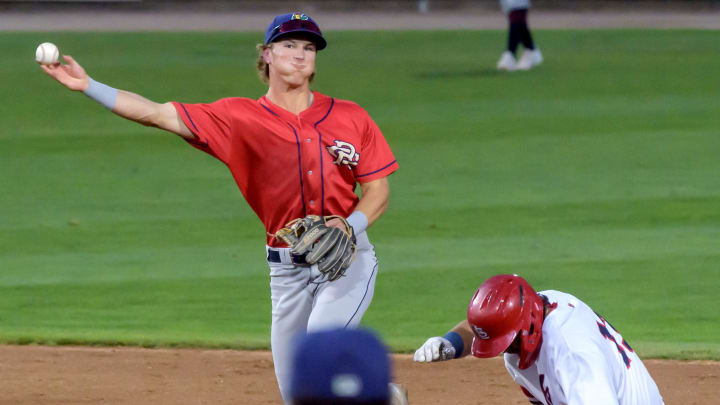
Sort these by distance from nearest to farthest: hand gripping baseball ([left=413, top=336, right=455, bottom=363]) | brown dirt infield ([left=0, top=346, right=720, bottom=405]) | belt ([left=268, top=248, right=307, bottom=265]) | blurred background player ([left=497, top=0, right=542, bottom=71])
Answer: hand gripping baseball ([left=413, top=336, right=455, bottom=363]) < belt ([left=268, top=248, right=307, bottom=265]) < brown dirt infield ([left=0, top=346, right=720, bottom=405]) < blurred background player ([left=497, top=0, right=542, bottom=71])

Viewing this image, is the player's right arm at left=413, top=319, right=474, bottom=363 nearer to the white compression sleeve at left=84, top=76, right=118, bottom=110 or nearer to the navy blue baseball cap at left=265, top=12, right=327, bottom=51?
the navy blue baseball cap at left=265, top=12, right=327, bottom=51

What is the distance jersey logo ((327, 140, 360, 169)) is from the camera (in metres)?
4.87

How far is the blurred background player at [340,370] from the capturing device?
1.98 meters

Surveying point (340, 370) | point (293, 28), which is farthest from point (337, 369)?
point (293, 28)

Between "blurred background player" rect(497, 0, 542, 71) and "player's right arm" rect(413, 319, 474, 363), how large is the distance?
1229cm

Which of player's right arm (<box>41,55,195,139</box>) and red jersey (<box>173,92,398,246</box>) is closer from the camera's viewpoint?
player's right arm (<box>41,55,195,139</box>)

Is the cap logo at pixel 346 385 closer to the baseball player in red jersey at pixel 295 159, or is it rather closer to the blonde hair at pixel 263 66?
the baseball player in red jersey at pixel 295 159

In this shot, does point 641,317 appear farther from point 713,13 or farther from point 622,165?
point 713,13

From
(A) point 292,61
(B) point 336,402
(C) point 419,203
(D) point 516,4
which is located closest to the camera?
(B) point 336,402

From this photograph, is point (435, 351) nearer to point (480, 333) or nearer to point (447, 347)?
point (447, 347)

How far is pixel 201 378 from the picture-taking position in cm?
649

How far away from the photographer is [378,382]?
2002 millimetres

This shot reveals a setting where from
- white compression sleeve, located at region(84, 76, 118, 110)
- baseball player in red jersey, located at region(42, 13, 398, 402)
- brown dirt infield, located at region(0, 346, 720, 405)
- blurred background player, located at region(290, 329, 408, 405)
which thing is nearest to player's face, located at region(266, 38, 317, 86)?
baseball player in red jersey, located at region(42, 13, 398, 402)

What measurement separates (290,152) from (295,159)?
1.4 inches
